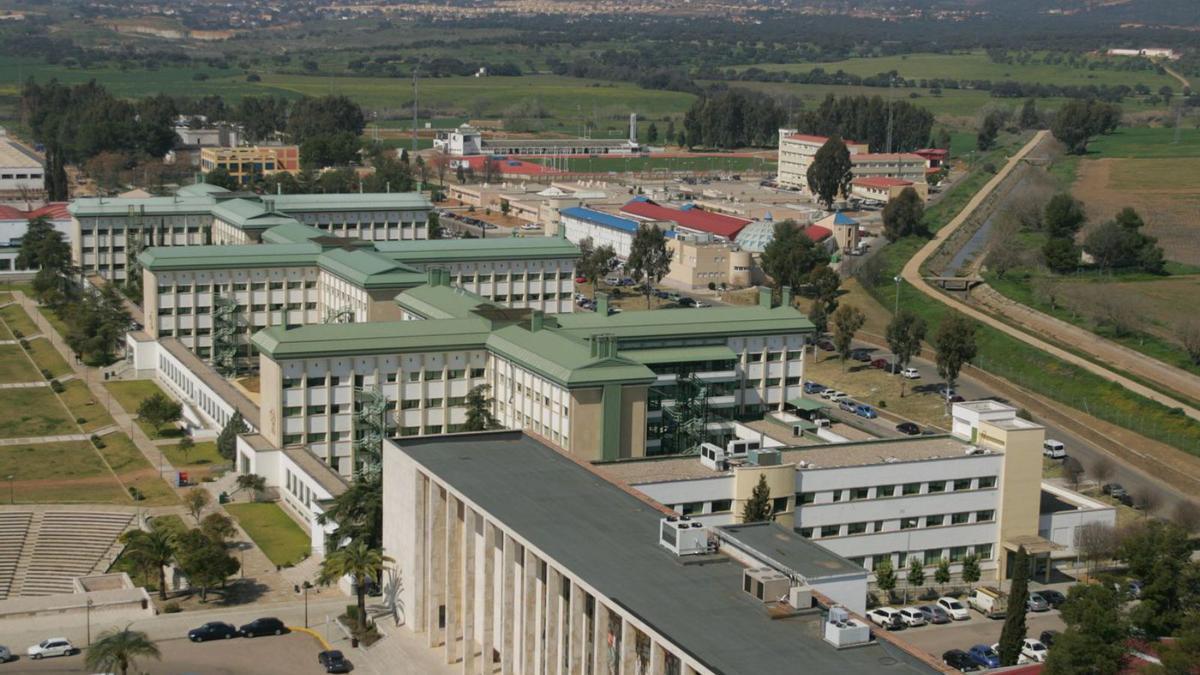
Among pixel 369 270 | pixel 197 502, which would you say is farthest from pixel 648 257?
pixel 197 502

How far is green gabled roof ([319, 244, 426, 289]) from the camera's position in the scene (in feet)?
190

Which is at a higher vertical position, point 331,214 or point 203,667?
point 331,214

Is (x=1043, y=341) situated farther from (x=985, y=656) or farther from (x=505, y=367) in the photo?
(x=985, y=656)

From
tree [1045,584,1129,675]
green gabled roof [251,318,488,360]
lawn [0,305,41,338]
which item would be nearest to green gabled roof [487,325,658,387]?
green gabled roof [251,318,488,360]

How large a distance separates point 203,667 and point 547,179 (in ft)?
292

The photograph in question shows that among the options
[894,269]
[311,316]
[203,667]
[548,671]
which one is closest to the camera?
[548,671]

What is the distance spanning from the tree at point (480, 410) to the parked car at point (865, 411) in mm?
15266

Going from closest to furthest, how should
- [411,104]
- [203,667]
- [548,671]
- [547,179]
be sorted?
[548,671] < [203,667] < [547,179] < [411,104]

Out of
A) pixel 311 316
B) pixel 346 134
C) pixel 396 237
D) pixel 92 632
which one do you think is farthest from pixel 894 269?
pixel 92 632

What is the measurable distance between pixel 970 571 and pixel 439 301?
20.3 metres

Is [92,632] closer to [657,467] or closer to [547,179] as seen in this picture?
[657,467]

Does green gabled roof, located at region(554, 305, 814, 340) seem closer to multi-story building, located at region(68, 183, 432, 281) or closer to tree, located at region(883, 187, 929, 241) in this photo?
multi-story building, located at region(68, 183, 432, 281)

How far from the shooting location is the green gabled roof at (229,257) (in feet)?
208

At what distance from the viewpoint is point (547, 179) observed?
122m
